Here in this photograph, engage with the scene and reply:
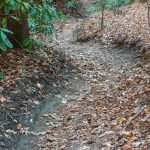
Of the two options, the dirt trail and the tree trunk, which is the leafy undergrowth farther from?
the tree trunk

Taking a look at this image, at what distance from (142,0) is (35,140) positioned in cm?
1549

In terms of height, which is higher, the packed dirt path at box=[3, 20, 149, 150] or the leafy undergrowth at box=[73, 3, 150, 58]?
the packed dirt path at box=[3, 20, 149, 150]

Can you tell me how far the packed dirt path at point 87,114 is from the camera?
5719 millimetres

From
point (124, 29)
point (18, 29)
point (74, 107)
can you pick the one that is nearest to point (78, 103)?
point (74, 107)

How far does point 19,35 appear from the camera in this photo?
9383 mm

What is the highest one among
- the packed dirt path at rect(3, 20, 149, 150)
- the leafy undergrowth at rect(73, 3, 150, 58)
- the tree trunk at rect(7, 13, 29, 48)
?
the tree trunk at rect(7, 13, 29, 48)

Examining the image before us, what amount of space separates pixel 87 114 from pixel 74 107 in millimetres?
613

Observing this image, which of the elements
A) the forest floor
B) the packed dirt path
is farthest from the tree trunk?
the packed dirt path

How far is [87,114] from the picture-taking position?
6922 mm

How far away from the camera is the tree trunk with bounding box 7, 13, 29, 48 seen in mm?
9352

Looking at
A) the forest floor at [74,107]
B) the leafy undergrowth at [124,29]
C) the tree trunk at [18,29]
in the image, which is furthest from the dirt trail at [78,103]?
the tree trunk at [18,29]

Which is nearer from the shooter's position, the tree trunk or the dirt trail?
the dirt trail

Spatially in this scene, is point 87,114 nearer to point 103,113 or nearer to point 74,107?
point 103,113

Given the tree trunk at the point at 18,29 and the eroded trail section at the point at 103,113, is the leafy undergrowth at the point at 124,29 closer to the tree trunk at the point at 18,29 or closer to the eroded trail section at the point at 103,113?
the eroded trail section at the point at 103,113
